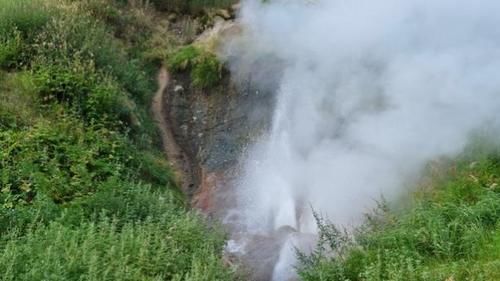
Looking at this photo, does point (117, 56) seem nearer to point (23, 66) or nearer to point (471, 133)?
point (23, 66)

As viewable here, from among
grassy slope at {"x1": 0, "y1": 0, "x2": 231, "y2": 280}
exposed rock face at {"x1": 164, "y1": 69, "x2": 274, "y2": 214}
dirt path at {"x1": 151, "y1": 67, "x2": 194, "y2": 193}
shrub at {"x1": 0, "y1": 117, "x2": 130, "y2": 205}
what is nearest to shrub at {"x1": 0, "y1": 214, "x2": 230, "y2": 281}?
grassy slope at {"x1": 0, "y1": 0, "x2": 231, "y2": 280}

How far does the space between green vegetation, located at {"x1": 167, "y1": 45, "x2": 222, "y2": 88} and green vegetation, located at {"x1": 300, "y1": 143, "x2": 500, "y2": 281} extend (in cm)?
475

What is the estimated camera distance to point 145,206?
5582mm

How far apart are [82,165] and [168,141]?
271cm

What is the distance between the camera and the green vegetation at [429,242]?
4.24 meters

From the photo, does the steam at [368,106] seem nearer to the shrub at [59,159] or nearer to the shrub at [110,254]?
the shrub at [59,159]

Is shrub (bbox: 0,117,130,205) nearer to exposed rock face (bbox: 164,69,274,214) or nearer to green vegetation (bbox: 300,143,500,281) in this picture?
exposed rock face (bbox: 164,69,274,214)

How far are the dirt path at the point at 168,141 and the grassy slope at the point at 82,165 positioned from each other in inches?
8.7

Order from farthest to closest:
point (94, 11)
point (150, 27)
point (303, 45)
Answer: point (150, 27)
point (94, 11)
point (303, 45)

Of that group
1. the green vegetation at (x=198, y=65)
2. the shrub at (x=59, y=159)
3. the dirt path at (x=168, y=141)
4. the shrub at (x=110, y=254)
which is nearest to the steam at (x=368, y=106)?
the dirt path at (x=168, y=141)

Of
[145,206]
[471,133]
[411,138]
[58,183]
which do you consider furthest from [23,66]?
[471,133]

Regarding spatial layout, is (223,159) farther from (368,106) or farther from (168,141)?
(368,106)

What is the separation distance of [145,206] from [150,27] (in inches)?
251

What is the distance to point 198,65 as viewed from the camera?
9938 millimetres
